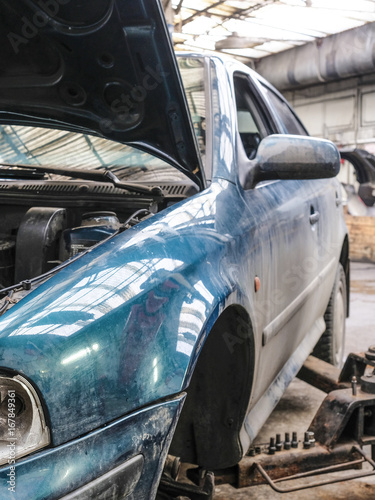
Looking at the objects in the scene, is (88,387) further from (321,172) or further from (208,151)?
(321,172)

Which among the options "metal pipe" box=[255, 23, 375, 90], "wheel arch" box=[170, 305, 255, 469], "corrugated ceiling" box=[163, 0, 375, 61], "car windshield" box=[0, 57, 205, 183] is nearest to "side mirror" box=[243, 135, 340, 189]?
"car windshield" box=[0, 57, 205, 183]

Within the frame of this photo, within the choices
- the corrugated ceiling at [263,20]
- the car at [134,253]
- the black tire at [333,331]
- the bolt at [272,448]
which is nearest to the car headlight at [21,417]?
the car at [134,253]

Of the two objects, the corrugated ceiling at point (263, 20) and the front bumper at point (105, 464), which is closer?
the front bumper at point (105, 464)

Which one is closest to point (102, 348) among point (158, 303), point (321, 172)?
point (158, 303)

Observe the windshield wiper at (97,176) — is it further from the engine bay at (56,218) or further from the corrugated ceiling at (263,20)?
the corrugated ceiling at (263,20)

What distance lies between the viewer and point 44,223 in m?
1.67

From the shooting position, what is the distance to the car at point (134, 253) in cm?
96

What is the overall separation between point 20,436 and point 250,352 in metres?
0.87

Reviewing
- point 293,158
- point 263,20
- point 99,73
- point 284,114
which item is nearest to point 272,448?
point 293,158

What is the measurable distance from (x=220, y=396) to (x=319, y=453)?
57 cm

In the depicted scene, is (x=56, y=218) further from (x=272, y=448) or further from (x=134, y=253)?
(x=272, y=448)

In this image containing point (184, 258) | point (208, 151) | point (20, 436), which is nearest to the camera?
point (20, 436)

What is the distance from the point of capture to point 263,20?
9320 millimetres

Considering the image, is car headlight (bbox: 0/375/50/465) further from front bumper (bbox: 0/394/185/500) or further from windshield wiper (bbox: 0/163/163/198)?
windshield wiper (bbox: 0/163/163/198)
